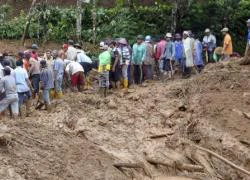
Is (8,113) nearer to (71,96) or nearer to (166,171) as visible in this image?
(71,96)

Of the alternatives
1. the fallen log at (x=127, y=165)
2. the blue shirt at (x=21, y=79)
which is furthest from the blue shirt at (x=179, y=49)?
the fallen log at (x=127, y=165)

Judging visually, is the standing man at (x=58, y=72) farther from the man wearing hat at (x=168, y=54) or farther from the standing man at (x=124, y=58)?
the man wearing hat at (x=168, y=54)

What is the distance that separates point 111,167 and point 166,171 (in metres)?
1.80

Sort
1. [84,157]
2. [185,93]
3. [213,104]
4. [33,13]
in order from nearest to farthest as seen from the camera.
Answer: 1. [84,157]
2. [213,104]
3. [185,93]
4. [33,13]

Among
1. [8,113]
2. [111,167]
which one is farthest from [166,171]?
[8,113]

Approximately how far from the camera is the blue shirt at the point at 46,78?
15.6m

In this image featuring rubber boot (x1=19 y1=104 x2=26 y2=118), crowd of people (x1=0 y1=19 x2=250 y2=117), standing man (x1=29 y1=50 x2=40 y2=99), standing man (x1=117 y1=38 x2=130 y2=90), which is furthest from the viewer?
standing man (x1=117 y1=38 x2=130 y2=90)

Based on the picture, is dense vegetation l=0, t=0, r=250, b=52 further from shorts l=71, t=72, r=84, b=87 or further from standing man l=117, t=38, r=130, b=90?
shorts l=71, t=72, r=84, b=87

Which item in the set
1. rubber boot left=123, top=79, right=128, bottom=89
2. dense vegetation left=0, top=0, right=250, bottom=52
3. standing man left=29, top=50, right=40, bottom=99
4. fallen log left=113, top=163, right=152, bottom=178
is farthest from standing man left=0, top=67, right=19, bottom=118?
dense vegetation left=0, top=0, right=250, bottom=52

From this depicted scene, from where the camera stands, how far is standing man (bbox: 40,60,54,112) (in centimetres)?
1564

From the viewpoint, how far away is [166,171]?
41.2ft

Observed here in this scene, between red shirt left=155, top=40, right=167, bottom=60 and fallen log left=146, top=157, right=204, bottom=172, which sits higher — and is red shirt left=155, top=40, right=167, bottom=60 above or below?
above

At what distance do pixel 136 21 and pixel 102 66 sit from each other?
31.4 ft

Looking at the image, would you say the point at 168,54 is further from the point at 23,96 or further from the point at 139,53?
the point at 23,96
